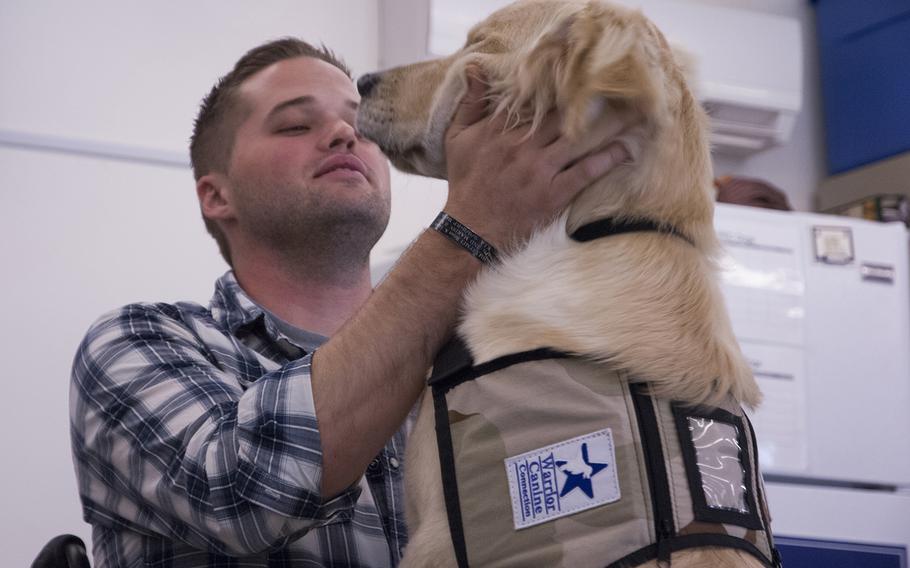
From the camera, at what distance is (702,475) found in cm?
92

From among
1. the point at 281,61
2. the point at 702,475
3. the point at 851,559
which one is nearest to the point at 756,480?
the point at 702,475

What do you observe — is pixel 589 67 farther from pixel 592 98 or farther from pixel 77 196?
pixel 77 196

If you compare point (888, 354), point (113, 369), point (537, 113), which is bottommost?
point (888, 354)

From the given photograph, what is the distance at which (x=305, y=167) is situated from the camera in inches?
60.4

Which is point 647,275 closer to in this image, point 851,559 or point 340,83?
point 340,83

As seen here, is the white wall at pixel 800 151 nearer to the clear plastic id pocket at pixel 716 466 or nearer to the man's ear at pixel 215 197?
the man's ear at pixel 215 197

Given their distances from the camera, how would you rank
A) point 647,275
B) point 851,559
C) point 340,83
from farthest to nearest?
1. point 851,559
2. point 340,83
3. point 647,275

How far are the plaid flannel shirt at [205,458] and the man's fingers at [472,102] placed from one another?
1.12 feet

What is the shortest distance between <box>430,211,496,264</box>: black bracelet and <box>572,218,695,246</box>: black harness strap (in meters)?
0.11

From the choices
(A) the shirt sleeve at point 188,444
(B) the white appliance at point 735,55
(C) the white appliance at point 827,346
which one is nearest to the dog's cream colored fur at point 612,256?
(A) the shirt sleeve at point 188,444

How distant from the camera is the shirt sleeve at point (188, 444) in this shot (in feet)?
3.19

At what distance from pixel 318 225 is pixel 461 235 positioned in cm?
50

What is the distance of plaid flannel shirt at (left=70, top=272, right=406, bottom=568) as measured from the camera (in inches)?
38.4

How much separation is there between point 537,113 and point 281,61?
76 centimetres
